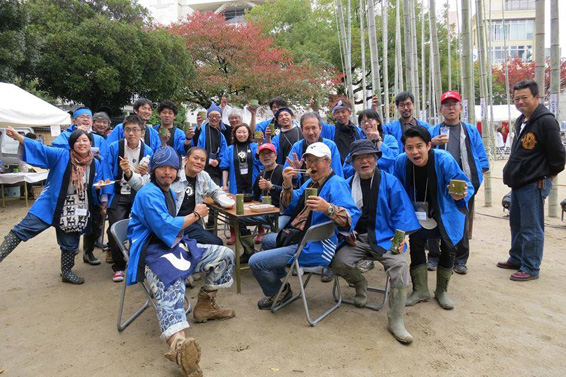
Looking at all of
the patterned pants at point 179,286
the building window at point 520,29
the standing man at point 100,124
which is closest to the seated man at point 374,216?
the patterned pants at point 179,286

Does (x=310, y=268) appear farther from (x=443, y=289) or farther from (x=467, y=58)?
(x=467, y=58)

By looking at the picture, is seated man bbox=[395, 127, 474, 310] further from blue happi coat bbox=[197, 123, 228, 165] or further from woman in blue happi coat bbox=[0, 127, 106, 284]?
woman in blue happi coat bbox=[0, 127, 106, 284]

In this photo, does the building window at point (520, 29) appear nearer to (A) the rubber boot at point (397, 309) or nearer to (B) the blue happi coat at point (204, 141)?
(B) the blue happi coat at point (204, 141)

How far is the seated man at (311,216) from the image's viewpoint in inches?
112

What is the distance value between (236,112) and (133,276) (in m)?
2.96

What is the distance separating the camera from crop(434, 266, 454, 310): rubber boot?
320 cm

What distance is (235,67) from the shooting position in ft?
48.6

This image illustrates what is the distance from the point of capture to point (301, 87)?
49.5ft

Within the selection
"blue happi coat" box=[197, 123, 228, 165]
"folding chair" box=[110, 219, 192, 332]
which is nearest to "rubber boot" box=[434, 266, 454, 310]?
"folding chair" box=[110, 219, 192, 332]

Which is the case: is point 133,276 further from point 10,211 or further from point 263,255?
point 10,211

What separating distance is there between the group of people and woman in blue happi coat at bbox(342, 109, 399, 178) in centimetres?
1

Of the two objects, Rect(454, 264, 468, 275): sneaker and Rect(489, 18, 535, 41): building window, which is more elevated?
Rect(489, 18, 535, 41): building window

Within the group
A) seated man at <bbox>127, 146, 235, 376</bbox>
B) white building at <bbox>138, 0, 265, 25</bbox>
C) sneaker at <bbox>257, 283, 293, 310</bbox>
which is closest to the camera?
seated man at <bbox>127, 146, 235, 376</bbox>

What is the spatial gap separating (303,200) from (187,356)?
1.46m
